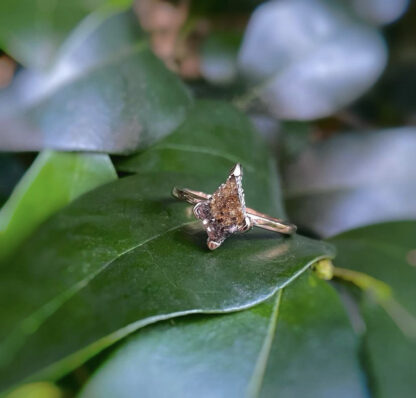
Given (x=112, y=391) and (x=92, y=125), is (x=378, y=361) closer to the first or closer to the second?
(x=112, y=391)

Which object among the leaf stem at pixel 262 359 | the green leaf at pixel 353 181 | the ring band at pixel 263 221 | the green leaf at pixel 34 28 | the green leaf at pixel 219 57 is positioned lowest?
the green leaf at pixel 353 181

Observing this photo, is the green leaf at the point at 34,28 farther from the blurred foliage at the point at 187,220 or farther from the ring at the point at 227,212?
the ring at the point at 227,212

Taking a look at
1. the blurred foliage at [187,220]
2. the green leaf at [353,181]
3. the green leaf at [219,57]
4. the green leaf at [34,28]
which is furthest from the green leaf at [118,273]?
the green leaf at [219,57]

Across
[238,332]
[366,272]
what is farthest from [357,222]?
[238,332]

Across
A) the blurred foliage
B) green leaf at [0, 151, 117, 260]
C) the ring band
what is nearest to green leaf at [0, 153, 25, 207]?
the blurred foliage

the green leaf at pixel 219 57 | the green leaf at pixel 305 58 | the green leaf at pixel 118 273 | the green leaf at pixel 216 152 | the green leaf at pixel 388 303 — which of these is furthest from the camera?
the green leaf at pixel 219 57

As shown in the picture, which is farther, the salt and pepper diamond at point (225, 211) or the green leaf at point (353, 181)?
the green leaf at point (353, 181)

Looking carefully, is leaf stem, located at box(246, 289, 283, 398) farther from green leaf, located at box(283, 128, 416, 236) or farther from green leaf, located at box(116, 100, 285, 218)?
green leaf, located at box(283, 128, 416, 236)

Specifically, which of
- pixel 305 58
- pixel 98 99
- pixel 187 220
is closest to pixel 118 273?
pixel 187 220
